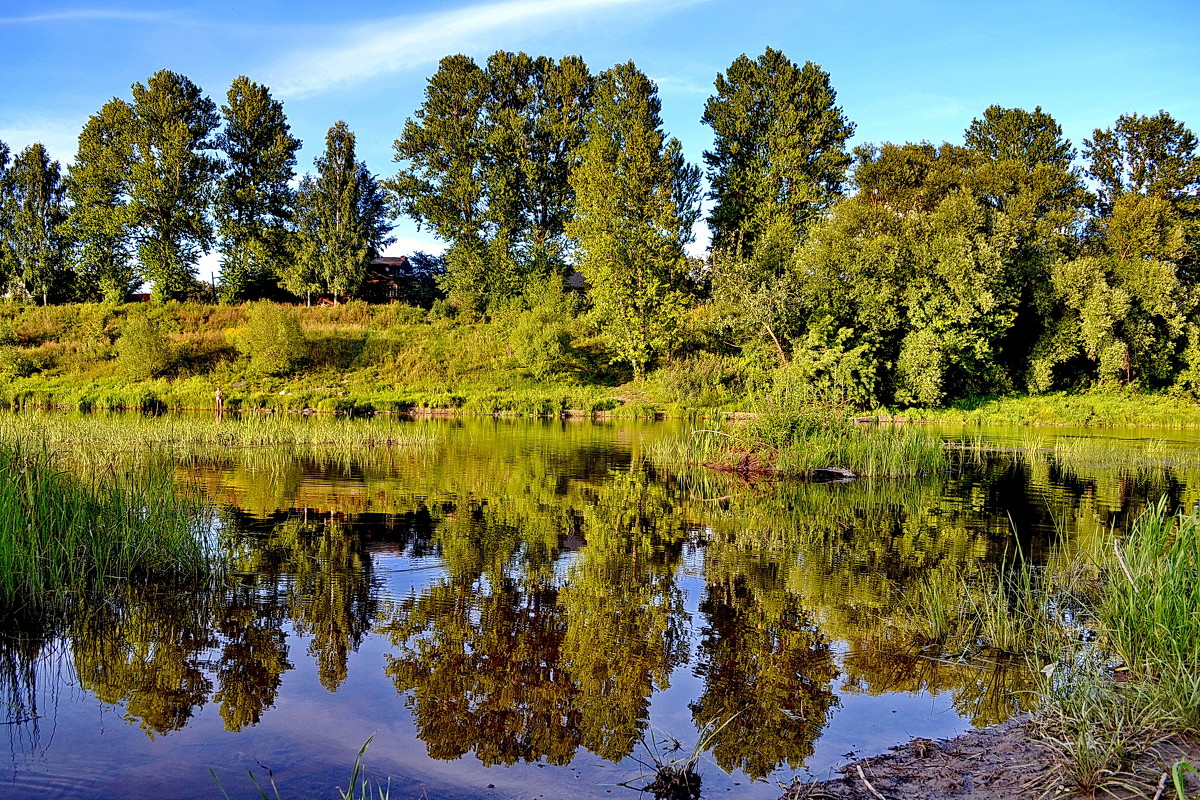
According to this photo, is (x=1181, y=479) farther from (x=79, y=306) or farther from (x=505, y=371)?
(x=79, y=306)

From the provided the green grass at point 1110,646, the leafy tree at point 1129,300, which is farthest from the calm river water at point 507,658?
the leafy tree at point 1129,300

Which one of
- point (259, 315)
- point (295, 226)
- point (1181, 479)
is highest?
point (295, 226)

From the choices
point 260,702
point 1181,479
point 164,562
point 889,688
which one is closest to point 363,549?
point 164,562

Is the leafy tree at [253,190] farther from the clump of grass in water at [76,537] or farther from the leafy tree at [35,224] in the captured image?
the clump of grass in water at [76,537]

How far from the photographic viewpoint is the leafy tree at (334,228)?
53750 mm

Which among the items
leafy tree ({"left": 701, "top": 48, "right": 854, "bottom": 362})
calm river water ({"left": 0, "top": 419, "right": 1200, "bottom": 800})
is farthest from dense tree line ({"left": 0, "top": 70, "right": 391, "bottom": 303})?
calm river water ({"left": 0, "top": 419, "right": 1200, "bottom": 800})

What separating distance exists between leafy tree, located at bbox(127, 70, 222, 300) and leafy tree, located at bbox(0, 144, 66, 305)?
6.85m

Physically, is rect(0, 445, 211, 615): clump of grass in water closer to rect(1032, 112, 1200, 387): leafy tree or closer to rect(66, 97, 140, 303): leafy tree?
rect(1032, 112, 1200, 387): leafy tree

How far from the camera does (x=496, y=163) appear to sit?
182 ft

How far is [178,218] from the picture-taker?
54.4m

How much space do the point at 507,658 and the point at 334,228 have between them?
52894 mm

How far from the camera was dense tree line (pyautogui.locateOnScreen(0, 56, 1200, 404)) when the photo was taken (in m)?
37.4

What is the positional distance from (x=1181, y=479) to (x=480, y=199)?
4598 cm

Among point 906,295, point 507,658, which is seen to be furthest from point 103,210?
point 507,658
